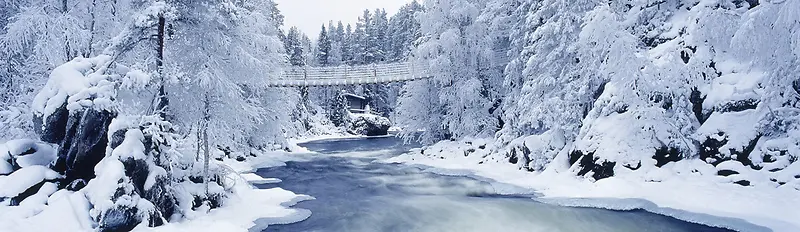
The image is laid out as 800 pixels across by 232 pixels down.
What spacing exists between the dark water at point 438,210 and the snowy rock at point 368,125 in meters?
37.3

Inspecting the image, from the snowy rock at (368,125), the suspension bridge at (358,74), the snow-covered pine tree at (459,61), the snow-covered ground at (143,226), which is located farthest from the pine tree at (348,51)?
the snow-covered ground at (143,226)

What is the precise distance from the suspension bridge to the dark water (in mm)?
9285

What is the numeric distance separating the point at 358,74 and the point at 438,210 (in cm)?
2346

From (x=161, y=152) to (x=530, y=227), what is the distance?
309 inches

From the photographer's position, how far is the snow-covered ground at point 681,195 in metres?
9.23

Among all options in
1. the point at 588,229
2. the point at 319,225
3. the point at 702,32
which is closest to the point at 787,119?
the point at 702,32

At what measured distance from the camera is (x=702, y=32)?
12.0 meters

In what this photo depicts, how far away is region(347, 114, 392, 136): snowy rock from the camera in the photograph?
2195 inches

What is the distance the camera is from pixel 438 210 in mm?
11750

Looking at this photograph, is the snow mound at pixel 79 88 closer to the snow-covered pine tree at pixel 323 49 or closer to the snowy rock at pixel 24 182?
the snowy rock at pixel 24 182

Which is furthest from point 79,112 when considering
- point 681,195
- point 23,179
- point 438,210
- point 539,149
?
point 539,149

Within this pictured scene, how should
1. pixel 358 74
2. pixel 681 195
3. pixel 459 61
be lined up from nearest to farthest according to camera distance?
pixel 681 195
pixel 459 61
pixel 358 74

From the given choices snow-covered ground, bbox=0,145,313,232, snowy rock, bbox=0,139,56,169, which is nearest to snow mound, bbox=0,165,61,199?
snow-covered ground, bbox=0,145,313,232

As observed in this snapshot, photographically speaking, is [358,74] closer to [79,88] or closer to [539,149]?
[539,149]
